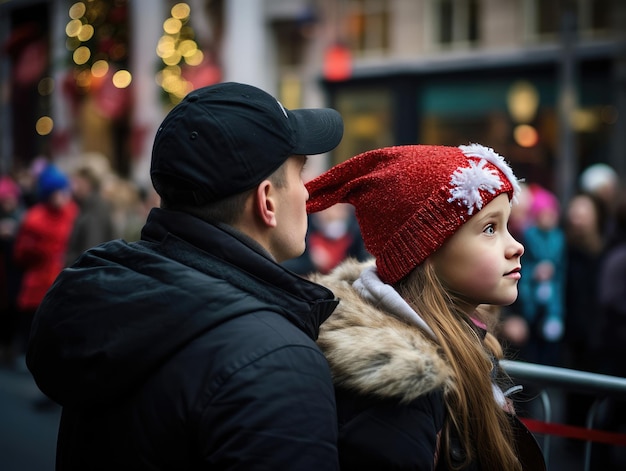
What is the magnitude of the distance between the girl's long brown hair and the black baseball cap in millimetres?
561

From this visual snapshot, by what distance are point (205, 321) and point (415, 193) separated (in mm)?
779

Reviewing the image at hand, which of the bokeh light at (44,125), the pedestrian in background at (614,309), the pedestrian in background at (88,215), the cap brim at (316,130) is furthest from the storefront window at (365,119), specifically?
the cap brim at (316,130)

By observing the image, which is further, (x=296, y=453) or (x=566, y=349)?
(x=566, y=349)

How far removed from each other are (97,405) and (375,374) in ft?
1.94

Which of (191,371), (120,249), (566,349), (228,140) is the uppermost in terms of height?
(228,140)

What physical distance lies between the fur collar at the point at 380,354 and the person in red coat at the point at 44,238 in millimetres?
6152

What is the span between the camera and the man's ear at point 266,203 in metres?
1.66

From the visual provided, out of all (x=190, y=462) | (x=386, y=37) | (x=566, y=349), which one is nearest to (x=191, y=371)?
(x=190, y=462)

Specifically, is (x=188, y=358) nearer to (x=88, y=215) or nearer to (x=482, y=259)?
(x=482, y=259)

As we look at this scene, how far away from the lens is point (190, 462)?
145 centimetres

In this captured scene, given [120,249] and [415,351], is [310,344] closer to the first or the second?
[415,351]

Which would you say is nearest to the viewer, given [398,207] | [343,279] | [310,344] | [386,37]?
[310,344]

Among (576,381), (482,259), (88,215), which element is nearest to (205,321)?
(482,259)

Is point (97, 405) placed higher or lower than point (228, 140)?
lower
